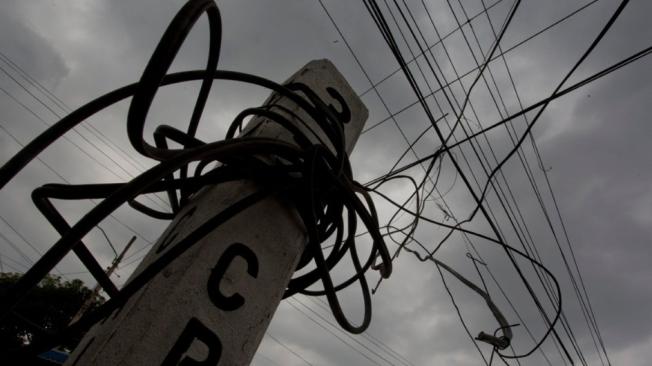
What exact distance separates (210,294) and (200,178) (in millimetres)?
329

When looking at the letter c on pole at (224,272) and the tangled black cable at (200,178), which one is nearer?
the tangled black cable at (200,178)

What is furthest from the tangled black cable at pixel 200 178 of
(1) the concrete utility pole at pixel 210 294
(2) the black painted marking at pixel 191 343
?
(2) the black painted marking at pixel 191 343

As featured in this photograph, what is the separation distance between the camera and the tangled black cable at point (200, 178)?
0.68 metres

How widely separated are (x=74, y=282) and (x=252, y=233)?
18015 mm

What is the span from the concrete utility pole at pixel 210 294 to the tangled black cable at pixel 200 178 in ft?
0.17

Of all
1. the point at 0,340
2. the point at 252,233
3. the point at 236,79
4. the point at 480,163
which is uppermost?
the point at 480,163

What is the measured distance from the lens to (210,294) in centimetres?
83

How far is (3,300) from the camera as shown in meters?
0.58

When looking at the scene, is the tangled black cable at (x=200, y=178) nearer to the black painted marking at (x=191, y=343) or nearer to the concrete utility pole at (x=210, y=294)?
the concrete utility pole at (x=210, y=294)

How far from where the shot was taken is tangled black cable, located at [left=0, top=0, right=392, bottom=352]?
2.23ft

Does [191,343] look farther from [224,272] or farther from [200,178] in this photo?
[200,178]

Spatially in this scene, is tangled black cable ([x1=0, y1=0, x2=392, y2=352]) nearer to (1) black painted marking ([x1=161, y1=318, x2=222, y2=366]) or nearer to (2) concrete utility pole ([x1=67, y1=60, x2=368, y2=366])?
(2) concrete utility pole ([x1=67, y1=60, x2=368, y2=366])

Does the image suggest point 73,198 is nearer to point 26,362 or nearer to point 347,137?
point 26,362

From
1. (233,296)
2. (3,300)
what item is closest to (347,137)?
(233,296)
